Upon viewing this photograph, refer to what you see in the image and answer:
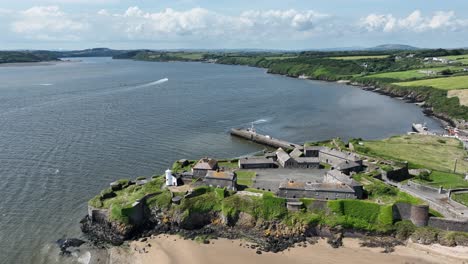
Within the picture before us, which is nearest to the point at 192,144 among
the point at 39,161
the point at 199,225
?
the point at 39,161

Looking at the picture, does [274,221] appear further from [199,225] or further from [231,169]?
[231,169]

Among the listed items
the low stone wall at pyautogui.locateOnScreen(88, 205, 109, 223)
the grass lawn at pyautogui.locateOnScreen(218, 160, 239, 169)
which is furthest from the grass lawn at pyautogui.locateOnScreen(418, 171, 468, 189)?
the low stone wall at pyautogui.locateOnScreen(88, 205, 109, 223)

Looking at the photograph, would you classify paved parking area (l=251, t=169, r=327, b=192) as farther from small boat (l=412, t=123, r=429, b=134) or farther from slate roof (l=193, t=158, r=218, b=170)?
small boat (l=412, t=123, r=429, b=134)

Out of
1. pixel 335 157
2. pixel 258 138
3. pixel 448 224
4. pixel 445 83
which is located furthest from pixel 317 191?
pixel 445 83

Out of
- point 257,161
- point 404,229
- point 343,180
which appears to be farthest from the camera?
point 257,161

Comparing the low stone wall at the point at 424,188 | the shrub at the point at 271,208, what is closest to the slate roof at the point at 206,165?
the shrub at the point at 271,208

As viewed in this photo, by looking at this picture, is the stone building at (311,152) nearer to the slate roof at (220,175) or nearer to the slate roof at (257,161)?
the slate roof at (257,161)

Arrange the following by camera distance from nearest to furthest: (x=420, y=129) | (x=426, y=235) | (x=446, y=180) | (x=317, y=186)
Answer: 1. (x=426, y=235)
2. (x=317, y=186)
3. (x=446, y=180)
4. (x=420, y=129)

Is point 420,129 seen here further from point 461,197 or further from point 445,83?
point 445,83
